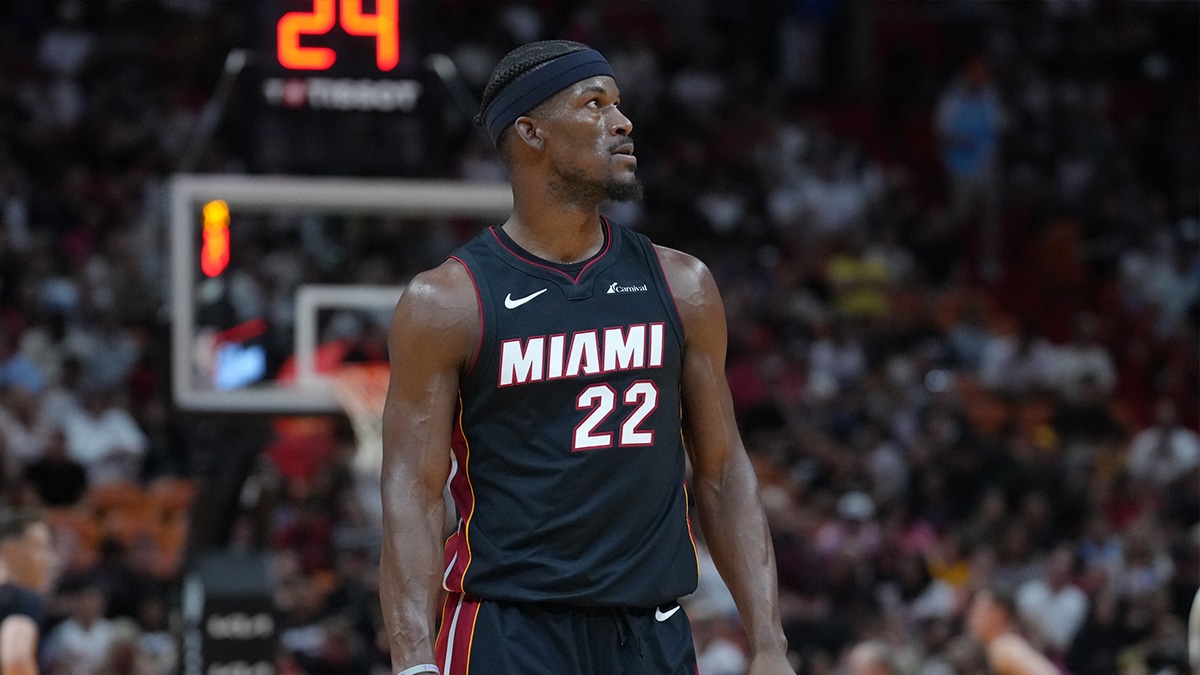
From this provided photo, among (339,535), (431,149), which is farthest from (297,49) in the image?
(339,535)

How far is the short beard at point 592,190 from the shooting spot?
151 inches

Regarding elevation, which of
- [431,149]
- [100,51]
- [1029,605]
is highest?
[100,51]

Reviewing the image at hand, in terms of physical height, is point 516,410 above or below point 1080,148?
below

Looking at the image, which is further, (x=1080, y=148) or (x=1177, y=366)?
(x=1080, y=148)

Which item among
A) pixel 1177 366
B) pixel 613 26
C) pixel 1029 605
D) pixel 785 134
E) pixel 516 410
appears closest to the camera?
pixel 516 410

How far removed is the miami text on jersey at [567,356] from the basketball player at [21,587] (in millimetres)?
4373

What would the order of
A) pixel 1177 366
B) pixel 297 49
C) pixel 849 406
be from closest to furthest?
pixel 297 49, pixel 849 406, pixel 1177 366

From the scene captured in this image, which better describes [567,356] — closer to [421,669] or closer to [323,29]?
[421,669]

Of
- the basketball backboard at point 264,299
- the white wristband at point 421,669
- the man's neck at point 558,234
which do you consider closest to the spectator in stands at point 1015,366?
the basketball backboard at point 264,299

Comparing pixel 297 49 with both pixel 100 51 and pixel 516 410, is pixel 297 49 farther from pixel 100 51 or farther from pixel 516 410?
pixel 100 51

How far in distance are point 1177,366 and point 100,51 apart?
1057 cm

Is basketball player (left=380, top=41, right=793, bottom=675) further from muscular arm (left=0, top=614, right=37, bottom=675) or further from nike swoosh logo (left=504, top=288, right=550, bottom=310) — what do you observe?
muscular arm (left=0, top=614, right=37, bottom=675)

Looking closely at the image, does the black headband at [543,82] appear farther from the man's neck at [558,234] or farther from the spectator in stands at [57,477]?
the spectator in stands at [57,477]

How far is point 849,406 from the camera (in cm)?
1573
